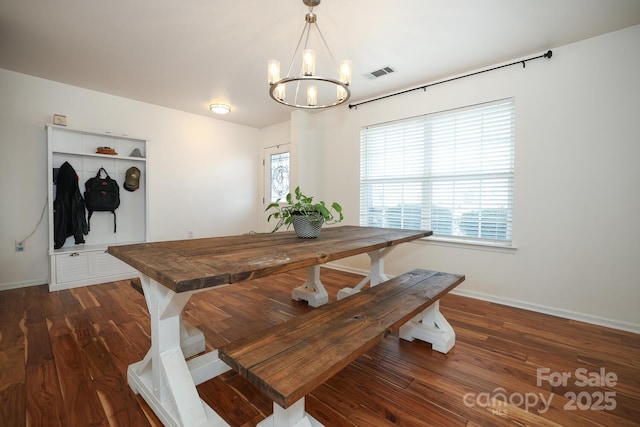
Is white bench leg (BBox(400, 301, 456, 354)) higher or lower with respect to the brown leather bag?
lower

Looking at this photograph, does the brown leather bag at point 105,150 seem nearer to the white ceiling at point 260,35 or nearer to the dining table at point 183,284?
the white ceiling at point 260,35

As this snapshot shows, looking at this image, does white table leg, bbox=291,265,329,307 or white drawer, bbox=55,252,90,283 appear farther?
white drawer, bbox=55,252,90,283

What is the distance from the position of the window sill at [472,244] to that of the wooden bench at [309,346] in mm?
1574

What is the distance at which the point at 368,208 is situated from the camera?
3961 mm

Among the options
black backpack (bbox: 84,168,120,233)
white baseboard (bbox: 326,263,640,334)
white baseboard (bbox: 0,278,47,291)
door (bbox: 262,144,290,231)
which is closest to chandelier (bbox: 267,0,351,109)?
door (bbox: 262,144,290,231)

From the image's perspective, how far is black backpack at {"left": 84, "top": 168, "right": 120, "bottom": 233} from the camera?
11.6ft

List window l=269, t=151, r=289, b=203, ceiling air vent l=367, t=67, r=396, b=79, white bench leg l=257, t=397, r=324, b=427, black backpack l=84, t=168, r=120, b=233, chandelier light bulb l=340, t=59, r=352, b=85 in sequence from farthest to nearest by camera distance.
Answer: window l=269, t=151, r=289, b=203 < black backpack l=84, t=168, r=120, b=233 < ceiling air vent l=367, t=67, r=396, b=79 < chandelier light bulb l=340, t=59, r=352, b=85 < white bench leg l=257, t=397, r=324, b=427

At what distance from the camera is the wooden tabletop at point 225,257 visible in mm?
1044

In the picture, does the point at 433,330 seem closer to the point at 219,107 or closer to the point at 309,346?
the point at 309,346

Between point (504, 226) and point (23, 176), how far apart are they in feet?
17.5

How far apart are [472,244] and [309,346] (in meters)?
2.55

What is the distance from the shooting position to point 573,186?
8.14 feet

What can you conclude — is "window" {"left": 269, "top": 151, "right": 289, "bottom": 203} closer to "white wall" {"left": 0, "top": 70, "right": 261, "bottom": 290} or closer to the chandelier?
"white wall" {"left": 0, "top": 70, "right": 261, "bottom": 290}

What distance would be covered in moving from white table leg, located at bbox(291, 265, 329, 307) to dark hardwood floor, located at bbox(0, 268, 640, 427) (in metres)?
0.14
